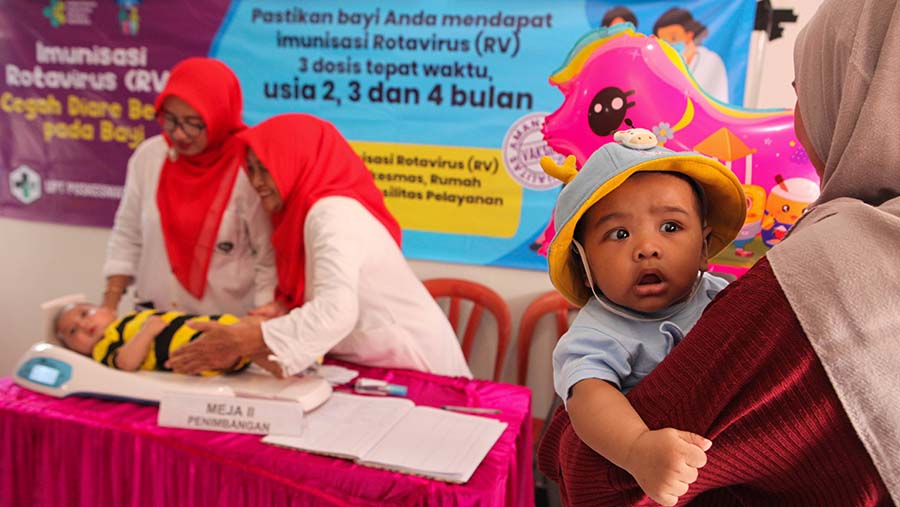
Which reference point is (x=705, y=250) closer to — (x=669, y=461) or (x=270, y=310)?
(x=669, y=461)

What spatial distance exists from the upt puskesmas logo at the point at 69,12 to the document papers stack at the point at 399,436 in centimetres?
267

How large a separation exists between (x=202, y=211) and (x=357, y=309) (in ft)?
2.43

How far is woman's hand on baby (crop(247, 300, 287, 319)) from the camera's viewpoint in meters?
1.98

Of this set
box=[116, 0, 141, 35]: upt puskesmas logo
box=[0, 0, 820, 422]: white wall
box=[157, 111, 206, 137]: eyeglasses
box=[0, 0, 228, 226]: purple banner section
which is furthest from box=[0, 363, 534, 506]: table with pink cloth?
box=[116, 0, 141, 35]: upt puskesmas logo

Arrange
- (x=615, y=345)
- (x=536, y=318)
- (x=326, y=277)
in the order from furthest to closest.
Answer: (x=536, y=318)
(x=326, y=277)
(x=615, y=345)

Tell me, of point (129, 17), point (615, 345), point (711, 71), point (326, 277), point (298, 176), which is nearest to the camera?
point (615, 345)

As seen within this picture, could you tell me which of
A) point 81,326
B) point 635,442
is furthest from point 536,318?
point 635,442

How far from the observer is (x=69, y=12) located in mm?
3322

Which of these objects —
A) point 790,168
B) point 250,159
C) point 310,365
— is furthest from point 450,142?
point 790,168

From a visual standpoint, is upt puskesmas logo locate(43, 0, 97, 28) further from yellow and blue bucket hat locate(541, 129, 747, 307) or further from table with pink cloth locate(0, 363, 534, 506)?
yellow and blue bucket hat locate(541, 129, 747, 307)

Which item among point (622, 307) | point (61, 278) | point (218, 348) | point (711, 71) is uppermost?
point (711, 71)

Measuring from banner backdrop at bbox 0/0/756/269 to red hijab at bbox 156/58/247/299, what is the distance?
796 mm

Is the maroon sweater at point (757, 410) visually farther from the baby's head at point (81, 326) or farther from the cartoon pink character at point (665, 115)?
the baby's head at point (81, 326)

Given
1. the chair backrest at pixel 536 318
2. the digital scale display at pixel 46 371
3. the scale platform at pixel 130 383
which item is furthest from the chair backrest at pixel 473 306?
the digital scale display at pixel 46 371
